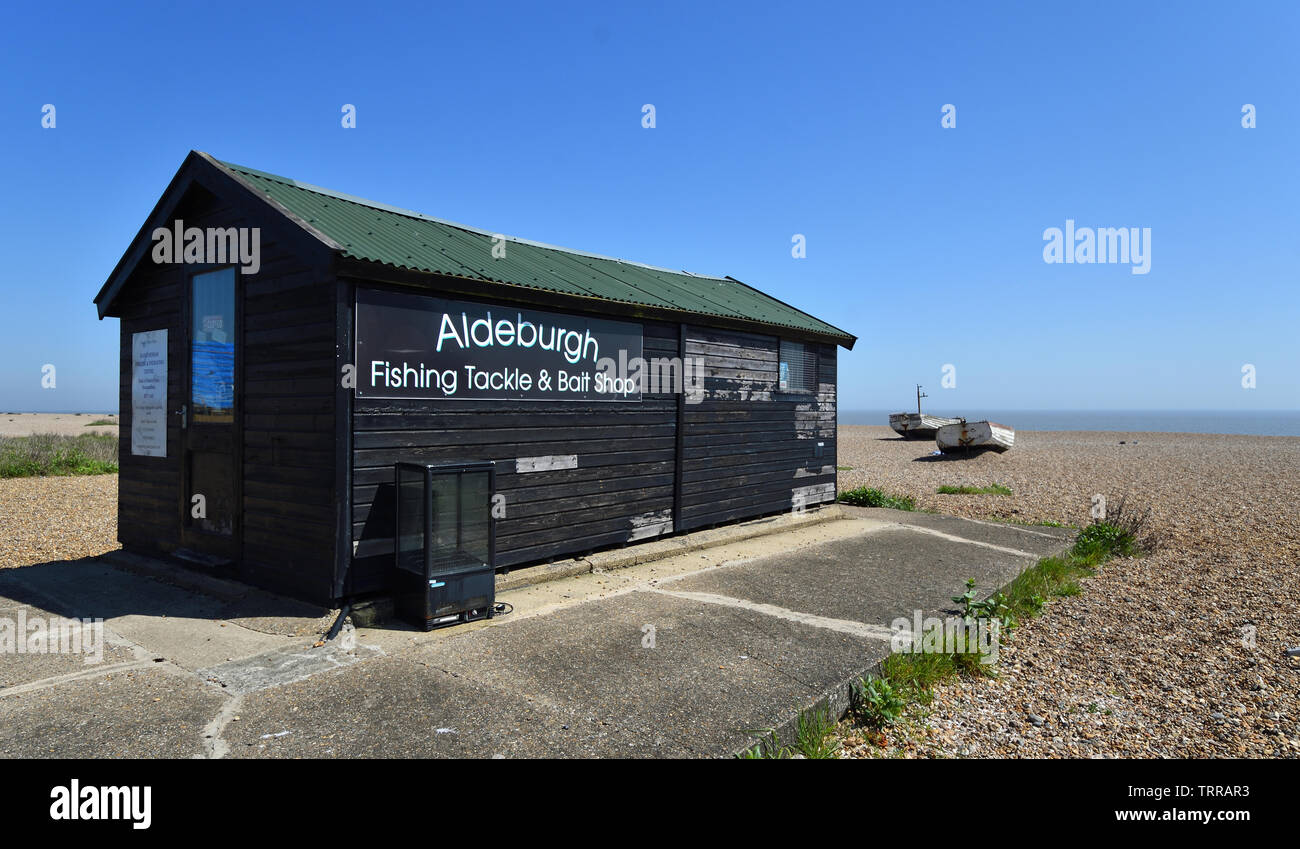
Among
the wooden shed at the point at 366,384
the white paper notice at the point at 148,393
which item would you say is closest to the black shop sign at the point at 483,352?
the wooden shed at the point at 366,384

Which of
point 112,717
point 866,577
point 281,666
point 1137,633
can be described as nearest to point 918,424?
point 866,577

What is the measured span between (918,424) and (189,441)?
35002 mm

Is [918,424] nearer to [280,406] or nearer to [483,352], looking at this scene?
[483,352]

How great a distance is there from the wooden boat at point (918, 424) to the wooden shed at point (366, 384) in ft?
95.5

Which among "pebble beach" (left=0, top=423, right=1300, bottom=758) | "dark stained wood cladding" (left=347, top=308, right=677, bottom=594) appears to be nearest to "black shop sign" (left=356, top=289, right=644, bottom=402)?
"dark stained wood cladding" (left=347, top=308, right=677, bottom=594)

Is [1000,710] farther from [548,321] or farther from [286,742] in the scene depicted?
[548,321]

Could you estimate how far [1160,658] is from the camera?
6.53 metres

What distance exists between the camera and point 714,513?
1052 cm

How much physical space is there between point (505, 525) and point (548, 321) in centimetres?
227

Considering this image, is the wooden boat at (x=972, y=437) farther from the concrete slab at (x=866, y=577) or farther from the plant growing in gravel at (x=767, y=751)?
the plant growing in gravel at (x=767, y=751)

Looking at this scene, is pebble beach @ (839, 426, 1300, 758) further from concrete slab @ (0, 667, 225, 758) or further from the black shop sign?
the black shop sign

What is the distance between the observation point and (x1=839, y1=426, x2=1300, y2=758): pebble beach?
16.0ft

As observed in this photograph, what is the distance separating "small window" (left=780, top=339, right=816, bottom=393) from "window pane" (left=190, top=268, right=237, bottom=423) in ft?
25.9
